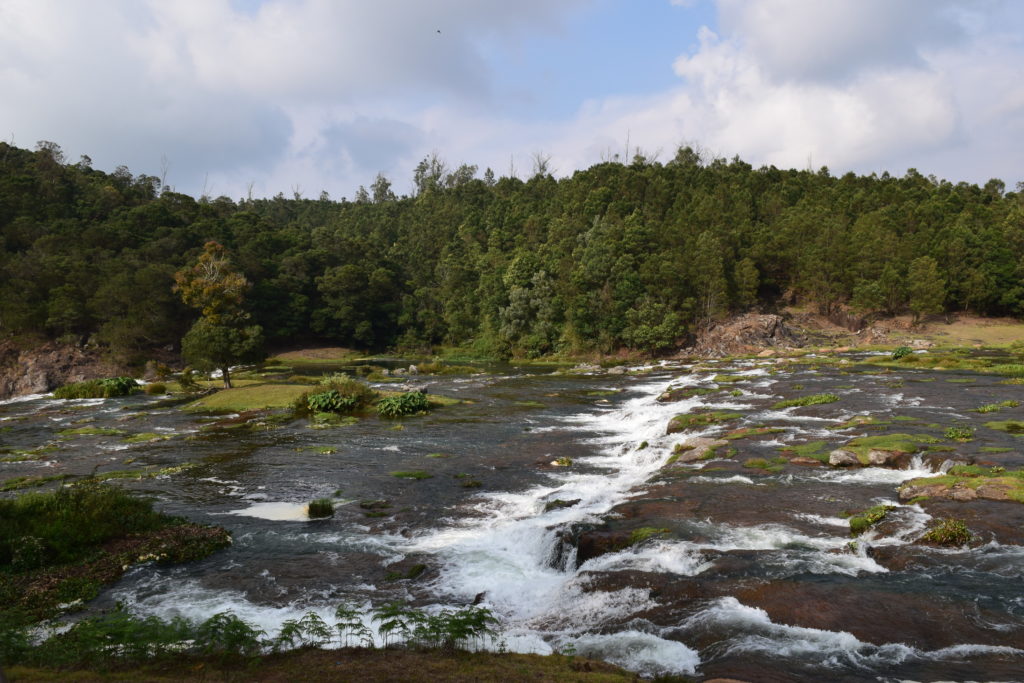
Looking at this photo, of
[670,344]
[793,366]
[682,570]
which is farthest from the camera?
[670,344]

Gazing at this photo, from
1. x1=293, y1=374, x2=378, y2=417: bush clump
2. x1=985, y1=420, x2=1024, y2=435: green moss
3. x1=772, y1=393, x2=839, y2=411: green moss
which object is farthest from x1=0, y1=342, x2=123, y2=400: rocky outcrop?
x1=985, y1=420, x2=1024, y2=435: green moss

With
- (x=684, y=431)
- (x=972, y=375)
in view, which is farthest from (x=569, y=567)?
(x=972, y=375)

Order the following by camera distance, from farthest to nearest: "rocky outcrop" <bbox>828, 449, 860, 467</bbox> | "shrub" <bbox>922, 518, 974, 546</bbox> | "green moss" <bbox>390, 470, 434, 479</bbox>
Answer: "green moss" <bbox>390, 470, 434, 479</bbox>, "rocky outcrop" <bbox>828, 449, 860, 467</bbox>, "shrub" <bbox>922, 518, 974, 546</bbox>

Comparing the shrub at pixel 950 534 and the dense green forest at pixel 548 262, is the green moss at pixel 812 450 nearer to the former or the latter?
the shrub at pixel 950 534

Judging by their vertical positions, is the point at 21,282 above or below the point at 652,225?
below

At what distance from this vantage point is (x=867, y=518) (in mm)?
14188

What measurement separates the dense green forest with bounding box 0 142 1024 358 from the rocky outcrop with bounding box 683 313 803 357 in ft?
9.23

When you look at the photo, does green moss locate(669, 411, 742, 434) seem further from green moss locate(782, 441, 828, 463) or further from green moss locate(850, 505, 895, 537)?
green moss locate(850, 505, 895, 537)

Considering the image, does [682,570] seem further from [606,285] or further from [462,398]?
[606,285]

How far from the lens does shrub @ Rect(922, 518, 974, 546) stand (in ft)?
42.0

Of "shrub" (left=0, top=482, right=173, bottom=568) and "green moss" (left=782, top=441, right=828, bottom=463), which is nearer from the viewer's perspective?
"shrub" (left=0, top=482, right=173, bottom=568)

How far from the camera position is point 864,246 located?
84.9m

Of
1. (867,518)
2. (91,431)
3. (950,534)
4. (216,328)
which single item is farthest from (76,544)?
(216,328)

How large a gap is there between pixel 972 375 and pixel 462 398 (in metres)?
35.3
